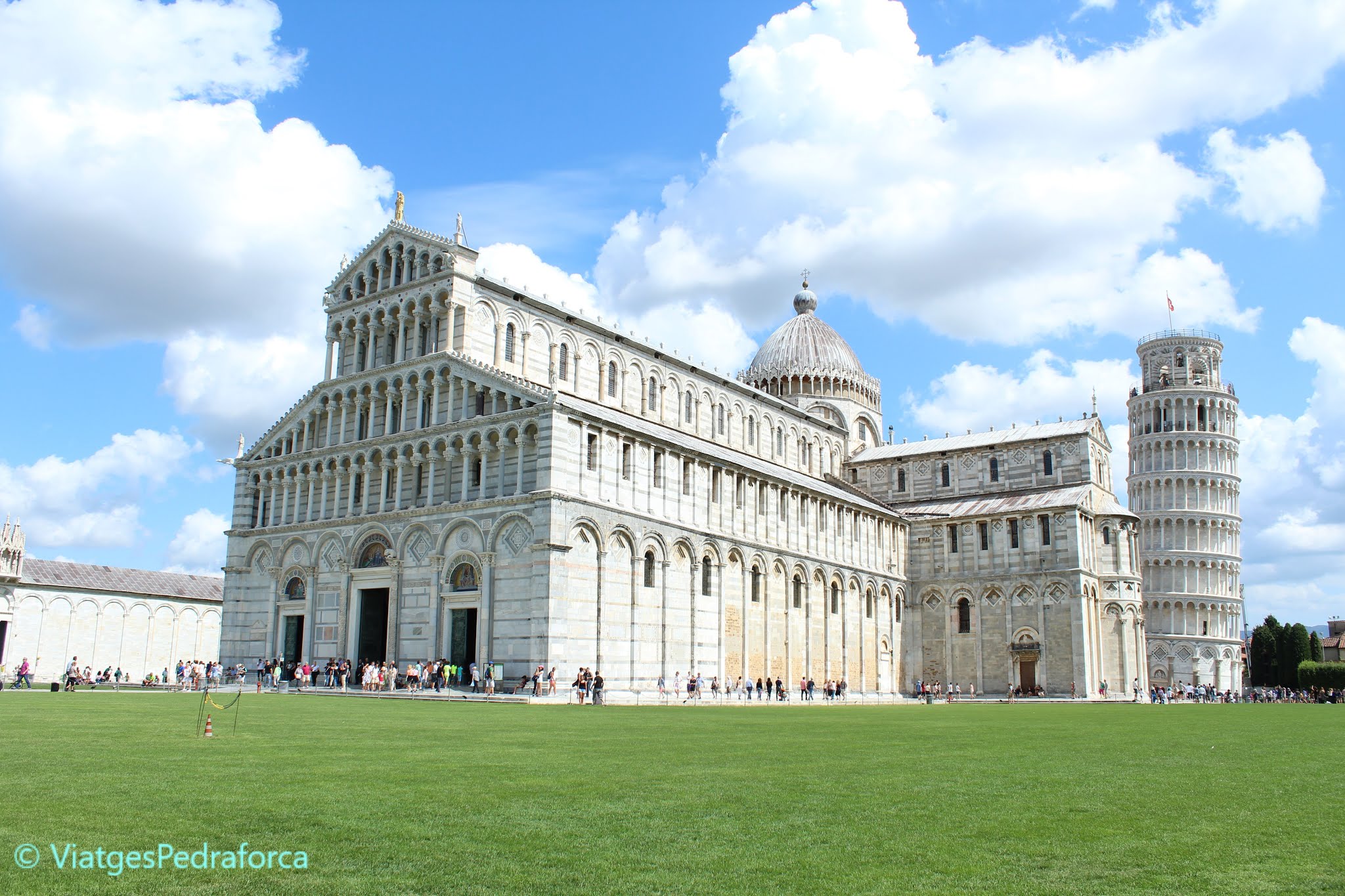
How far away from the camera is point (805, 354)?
7962cm

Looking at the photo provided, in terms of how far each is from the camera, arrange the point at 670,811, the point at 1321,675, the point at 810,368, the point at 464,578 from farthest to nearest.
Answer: the point at 1321,675 < the point at 810,368 < the point at 464,578 < the point at 670,811

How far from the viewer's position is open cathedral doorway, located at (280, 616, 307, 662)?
5156 centimetres

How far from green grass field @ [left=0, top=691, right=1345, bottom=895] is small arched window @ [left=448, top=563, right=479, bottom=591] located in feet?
78.5

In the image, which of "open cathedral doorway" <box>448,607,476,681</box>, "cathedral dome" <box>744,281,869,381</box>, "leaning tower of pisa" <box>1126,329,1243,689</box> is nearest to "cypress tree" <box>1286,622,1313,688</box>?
"leaning tower of pisa" <box>1126,329,1243,689</box>

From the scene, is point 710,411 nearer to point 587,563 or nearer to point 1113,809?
point 587,563

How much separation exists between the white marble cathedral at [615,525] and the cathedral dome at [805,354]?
24.6ft

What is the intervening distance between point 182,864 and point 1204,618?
331ft

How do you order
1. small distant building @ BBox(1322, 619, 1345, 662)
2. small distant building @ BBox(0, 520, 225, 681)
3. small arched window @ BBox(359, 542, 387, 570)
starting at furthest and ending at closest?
1. small distant building @ BBox(1322, 619, 1345, 662)
2. small distant building @ BBox(0, 520, 225, 681)
3. small arched window @ BBox(359, 542, 387, 570)

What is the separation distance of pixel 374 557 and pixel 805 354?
40.4 m

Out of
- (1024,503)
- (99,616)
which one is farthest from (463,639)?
(1024,503)

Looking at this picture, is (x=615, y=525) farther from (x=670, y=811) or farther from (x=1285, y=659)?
(x=1285, y=659)

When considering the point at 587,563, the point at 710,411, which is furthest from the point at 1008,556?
the point at 587,563

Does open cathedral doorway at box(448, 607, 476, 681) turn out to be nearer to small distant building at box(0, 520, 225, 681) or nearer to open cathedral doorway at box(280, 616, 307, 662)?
open cathedral doorway at box(280, 616, 307, 662)

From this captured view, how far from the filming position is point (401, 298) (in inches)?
1997
